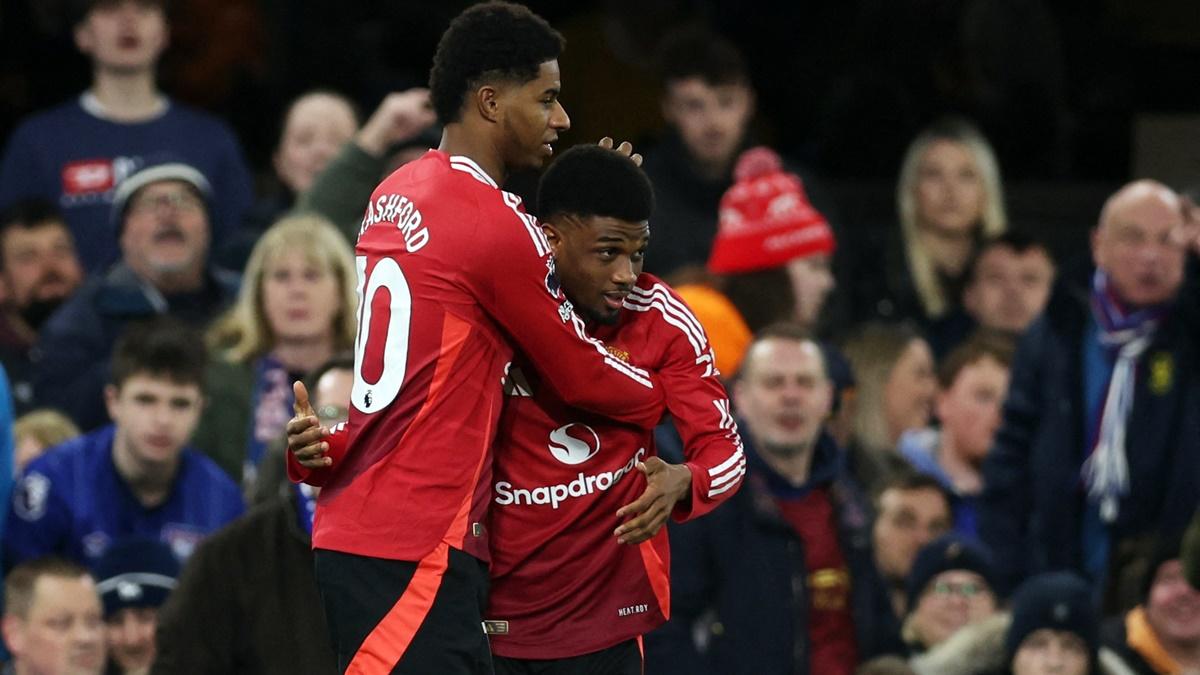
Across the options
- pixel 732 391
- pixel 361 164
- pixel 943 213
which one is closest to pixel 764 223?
pixel 732 391

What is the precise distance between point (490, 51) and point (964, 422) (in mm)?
4549

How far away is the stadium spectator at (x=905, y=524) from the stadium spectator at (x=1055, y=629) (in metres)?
0.89

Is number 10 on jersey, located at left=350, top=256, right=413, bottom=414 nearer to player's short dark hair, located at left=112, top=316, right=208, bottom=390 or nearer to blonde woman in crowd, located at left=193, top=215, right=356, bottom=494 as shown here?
player's short dark hair, located at left=112, top=316, right=208, bottom=390

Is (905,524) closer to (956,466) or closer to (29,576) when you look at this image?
(956,466)

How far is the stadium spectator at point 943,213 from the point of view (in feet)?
32.8

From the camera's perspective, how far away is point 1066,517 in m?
8.57

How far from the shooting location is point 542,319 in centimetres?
504

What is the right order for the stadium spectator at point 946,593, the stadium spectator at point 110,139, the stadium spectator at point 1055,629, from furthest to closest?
the stadium spectator at point 110,139
the stadium spectator at point 946,593
the stadium spectator at point 1055,629

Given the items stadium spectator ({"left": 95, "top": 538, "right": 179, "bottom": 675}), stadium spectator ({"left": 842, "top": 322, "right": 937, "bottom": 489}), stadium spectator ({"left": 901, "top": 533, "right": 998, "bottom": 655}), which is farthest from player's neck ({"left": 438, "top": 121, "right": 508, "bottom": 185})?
stadium spectator ({"left": 842, "top": 322, "right": 937, "bottom": 489})

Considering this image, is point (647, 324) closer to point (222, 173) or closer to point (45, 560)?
point (45, 560)

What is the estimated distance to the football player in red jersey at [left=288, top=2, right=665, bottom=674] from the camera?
4.98 metres

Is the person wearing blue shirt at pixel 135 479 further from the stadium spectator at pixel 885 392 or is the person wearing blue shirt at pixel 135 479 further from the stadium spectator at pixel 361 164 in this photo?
the stadium spectator at pixel 885 392

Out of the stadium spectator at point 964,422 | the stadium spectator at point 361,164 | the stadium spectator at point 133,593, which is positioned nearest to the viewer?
the stadium spectator at point 133,593

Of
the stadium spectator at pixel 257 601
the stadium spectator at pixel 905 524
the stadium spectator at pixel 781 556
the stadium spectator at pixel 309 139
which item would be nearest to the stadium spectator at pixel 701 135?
the stadium spectator at pixel 309 139
